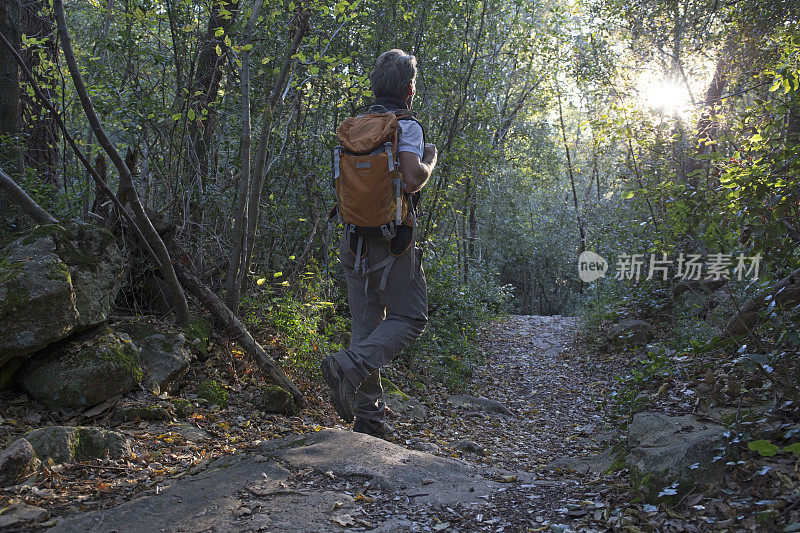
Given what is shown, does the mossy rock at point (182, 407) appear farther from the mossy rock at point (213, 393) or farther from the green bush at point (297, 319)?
the green bush at point (297, 319)

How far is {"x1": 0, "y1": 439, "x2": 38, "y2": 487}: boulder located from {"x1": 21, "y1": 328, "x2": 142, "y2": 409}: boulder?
1.05 meters

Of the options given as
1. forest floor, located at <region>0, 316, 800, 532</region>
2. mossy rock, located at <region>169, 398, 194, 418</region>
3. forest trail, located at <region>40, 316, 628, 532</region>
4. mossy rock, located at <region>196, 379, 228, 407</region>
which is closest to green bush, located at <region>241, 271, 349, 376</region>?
forest floor, located at <region>0, 316, 800, 532</region>

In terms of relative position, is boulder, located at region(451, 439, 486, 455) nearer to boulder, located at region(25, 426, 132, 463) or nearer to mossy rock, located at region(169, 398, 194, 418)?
mossy rock, located at region(169, 398, 194, 418)

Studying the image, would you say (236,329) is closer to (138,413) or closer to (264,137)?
(138,413)

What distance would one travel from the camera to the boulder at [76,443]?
10.9ft

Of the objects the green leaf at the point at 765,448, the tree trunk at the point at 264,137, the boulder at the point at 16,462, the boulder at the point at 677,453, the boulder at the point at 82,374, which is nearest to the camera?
the green leaf at the point at 765,448

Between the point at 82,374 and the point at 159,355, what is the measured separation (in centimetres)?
76

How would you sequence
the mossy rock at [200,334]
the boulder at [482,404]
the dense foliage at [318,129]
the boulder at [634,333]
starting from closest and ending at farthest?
1. the dense foliage at [318,129]
2. the mossy rock at [200,334]
3. the boulder at [482,404]
4. the boulder at [634,333]

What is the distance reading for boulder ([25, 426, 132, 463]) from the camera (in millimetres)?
3320

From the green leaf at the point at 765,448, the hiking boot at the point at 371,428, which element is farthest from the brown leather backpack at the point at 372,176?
the green leaf at the point at 765,448

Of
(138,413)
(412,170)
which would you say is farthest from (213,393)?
(412,170)

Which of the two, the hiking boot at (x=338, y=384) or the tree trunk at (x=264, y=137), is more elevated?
the tree trunk at (x=264, y=137)

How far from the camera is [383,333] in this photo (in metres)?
4.19

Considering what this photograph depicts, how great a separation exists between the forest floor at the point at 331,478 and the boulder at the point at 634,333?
4573mm
